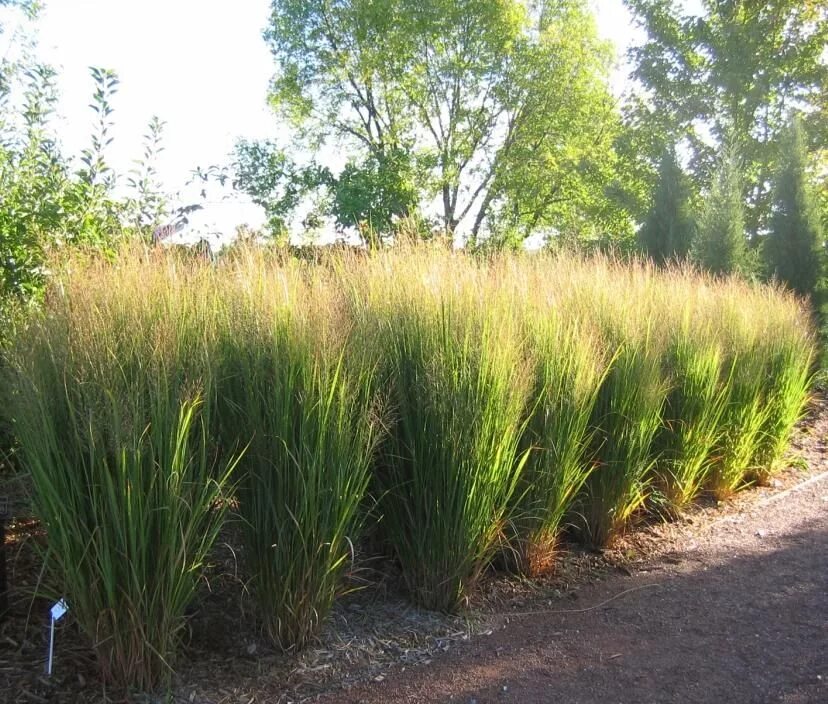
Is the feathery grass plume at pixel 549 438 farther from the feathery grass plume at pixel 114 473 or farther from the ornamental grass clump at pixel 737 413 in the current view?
the ornamental grass clump at pixel 737 413

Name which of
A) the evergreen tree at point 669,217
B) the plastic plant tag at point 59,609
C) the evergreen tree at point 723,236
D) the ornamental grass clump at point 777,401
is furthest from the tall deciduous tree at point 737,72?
the plastic plant tag at point 59,609

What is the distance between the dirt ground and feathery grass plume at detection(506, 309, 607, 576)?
0.78ft

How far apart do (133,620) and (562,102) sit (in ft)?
71.1

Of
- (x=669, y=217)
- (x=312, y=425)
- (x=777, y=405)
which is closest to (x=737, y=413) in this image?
(x=777, y=405)

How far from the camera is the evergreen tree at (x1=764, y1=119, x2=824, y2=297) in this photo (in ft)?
39.9

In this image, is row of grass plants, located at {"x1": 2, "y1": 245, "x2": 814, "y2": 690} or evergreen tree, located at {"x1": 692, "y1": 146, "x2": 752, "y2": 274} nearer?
row of grass plants, located at {"x1": 2, "y1": 245, "x2": 814, "y2": 690}

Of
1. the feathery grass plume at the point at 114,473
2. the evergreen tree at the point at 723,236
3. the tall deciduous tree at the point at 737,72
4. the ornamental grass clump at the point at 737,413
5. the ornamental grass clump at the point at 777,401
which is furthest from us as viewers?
the tall deciduous tree at the point at 737,72

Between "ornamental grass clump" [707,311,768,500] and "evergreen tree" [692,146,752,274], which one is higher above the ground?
"evergreen tree" [692,146,752,274]

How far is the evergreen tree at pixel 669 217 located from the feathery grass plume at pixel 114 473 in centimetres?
1405

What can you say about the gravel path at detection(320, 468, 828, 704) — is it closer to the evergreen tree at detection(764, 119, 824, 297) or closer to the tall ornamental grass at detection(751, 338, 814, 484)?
the tall ornamental grass at detection(751, 338, 814, 484)

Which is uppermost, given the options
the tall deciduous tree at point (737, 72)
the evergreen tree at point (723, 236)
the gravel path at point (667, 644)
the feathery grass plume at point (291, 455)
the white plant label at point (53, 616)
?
the tall deciduous tree at point (737, 72)

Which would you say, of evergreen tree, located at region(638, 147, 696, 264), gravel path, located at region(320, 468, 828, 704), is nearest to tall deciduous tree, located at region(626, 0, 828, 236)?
evergreen tree, located at region(638, 147, 696, 264)

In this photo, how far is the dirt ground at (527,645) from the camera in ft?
9.10

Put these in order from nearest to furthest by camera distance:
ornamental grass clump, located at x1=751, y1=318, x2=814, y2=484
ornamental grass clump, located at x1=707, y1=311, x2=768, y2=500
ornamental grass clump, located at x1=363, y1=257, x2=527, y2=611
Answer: ornamental grass clump, located at x1=363, y1=257, x2=527, y2=611
ornamental grass clump, located at x1=707, y1=311, x2=768, y2=500
ornamental grass clump, located at x1=751, y1=318, x2=814, y2=484
